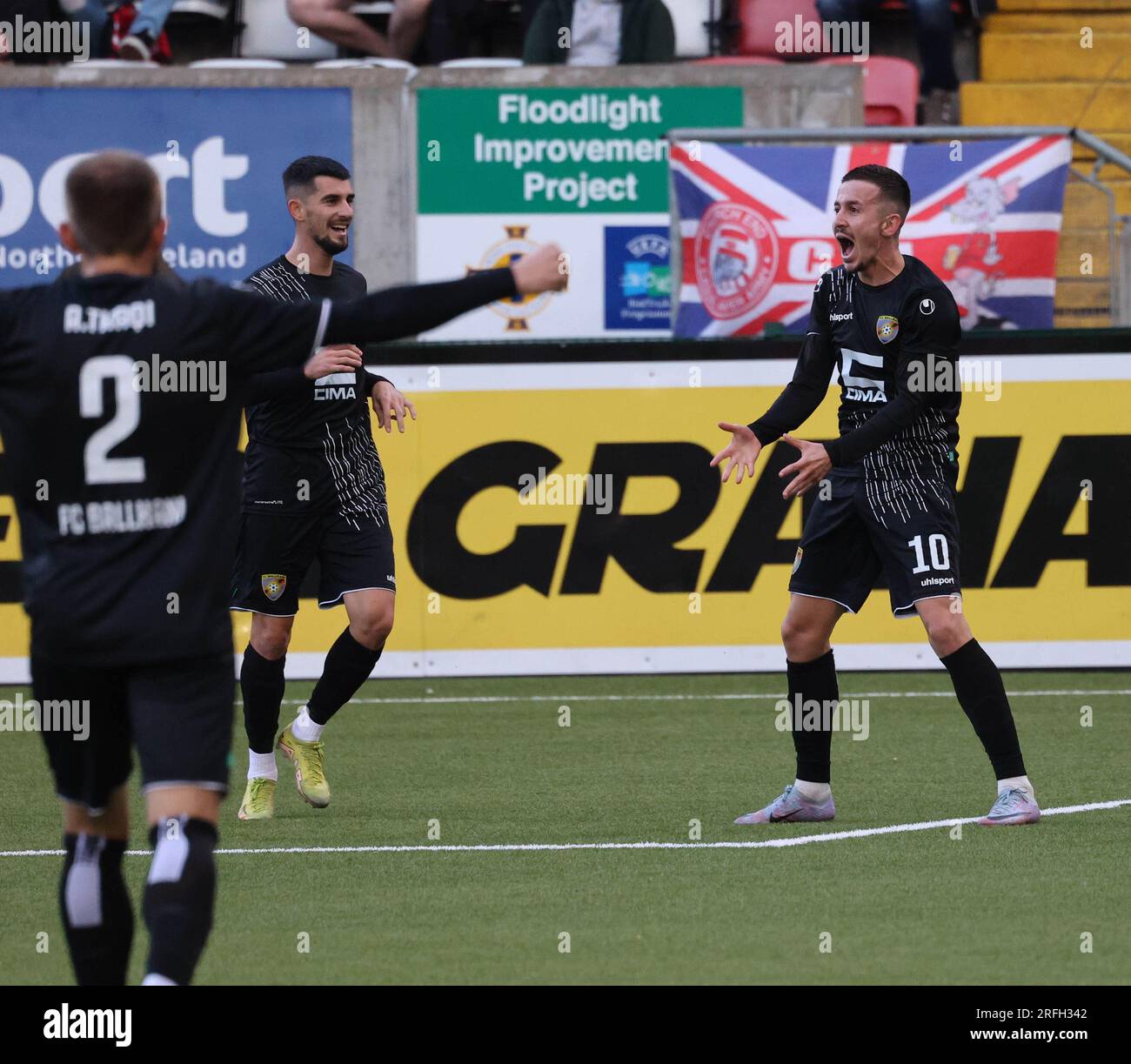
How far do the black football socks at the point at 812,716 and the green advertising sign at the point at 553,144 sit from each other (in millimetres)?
7564

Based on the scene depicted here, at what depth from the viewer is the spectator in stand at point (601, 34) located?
15.3 m

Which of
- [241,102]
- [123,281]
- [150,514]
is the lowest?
[150,514]

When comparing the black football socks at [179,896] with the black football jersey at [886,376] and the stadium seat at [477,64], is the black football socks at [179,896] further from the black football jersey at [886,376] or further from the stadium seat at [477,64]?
the stadium seat at [477,64]

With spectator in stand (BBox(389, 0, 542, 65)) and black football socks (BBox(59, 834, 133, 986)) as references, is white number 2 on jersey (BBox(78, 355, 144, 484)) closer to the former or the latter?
black football socks (BBox(59, 834, 133, 986))

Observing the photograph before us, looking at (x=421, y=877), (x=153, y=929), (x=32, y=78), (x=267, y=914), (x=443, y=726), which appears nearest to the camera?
(x=153, y=929)

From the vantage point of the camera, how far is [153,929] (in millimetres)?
4238

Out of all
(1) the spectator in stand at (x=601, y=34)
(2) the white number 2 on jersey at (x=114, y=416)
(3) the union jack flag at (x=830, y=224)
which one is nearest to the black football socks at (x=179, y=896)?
(2) the white number 2 on jersey at (x=114, y=416)

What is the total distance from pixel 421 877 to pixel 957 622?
6.91ft

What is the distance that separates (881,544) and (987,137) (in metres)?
6.15

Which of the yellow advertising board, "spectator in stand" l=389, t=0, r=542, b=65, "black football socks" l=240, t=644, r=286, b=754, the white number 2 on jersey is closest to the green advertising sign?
"spectator in stand" l=389, t=0, r=542, b=65

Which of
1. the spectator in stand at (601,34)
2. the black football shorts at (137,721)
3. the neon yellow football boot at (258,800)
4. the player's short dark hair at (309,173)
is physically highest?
the spectator in stand at (601,34)

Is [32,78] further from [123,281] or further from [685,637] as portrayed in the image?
[123,281]

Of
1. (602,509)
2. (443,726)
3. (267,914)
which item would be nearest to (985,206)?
(602,509)

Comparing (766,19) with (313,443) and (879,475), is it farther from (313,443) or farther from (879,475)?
(879,475)
